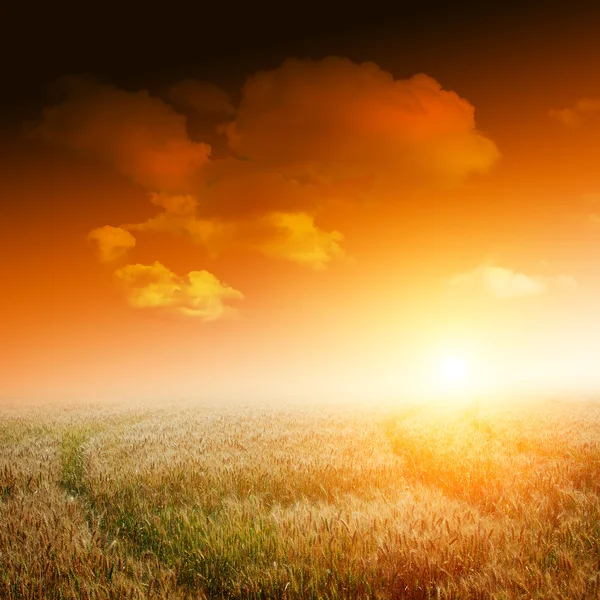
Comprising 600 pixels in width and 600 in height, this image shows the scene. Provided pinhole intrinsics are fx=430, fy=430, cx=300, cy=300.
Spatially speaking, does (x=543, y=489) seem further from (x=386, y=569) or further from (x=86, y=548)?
(x=86, y=548)

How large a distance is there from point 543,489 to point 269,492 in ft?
12.0

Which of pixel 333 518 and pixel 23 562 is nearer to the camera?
pixel 23 562

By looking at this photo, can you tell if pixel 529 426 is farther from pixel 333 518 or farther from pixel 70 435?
pixel 70 435

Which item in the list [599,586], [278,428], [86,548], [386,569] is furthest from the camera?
[278,428]

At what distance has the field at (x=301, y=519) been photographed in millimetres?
3369

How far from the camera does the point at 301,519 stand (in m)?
4.38

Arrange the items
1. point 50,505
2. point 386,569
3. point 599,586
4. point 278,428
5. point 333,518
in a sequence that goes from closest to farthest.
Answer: point 599,586 → point 386,569 → point 333,518 → point 50,505 → point 278,428

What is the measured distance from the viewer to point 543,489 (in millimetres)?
5711

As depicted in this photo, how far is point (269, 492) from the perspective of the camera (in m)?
5.84

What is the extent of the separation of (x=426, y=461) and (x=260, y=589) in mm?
5043

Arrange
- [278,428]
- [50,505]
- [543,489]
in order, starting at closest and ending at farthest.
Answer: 1. [50,505]
2. [543,489]
3. [278,428]

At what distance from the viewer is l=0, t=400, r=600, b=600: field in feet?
11.1

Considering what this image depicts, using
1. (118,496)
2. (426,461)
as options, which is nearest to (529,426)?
(426,461)

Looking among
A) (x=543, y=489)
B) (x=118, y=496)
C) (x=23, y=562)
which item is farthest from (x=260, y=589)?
(x=543, y=489)
